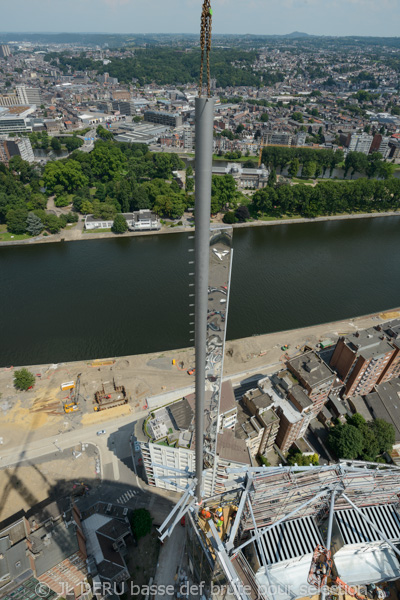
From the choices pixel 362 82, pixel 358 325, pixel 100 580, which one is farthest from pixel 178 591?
pixel 362 82

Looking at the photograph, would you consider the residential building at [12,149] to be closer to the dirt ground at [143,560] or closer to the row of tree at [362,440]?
the dirt ground at [143,560]

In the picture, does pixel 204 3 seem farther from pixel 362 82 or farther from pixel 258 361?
pixel 362 82

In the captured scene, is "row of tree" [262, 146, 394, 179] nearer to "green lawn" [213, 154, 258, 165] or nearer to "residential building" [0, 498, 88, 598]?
"green lawn" [213, 154, 258, 165]

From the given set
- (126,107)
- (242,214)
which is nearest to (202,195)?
(242,214)

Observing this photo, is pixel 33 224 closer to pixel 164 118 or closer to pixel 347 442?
pixel 347 442

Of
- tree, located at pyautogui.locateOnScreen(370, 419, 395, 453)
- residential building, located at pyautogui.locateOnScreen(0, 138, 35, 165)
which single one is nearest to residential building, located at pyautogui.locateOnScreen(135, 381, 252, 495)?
tree, located at pyautogui.locateOnScreen(370, 419, 395, 453)

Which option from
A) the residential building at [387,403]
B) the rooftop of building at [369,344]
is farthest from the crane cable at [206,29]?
the residential building at [387,403]
